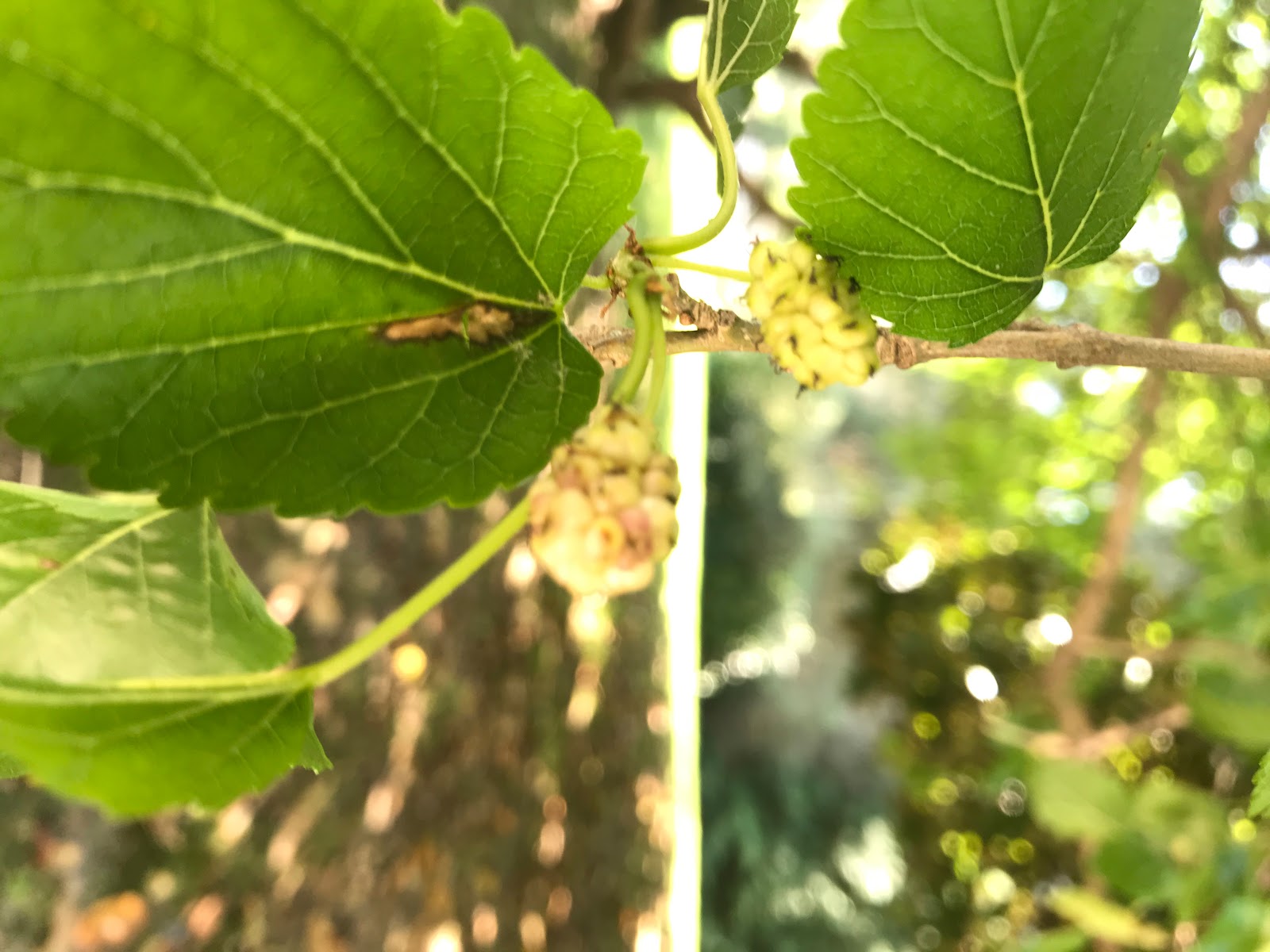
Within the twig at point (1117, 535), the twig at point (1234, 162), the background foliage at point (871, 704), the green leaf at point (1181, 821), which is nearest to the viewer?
the background foliage at point (871, 704)

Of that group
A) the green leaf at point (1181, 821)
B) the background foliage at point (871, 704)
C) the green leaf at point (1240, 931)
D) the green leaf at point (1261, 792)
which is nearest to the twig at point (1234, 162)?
the background foliage at point (871, 704)

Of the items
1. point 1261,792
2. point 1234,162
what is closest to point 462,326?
point 1261,792

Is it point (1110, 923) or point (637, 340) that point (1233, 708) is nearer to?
point (1110, 923)

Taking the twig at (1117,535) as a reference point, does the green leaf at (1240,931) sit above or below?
below

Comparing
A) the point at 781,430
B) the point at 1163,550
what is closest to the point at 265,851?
the point at 1163,550

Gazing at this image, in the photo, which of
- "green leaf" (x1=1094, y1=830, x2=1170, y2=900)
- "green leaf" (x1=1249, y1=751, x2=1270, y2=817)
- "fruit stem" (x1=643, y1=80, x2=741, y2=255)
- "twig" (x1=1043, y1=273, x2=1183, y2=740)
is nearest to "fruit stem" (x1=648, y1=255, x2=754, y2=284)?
"fruit stem" (x1=643, y1=80, x2=741, y2=255)

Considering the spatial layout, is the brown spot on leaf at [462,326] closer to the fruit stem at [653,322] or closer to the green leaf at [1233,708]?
the fruit stem at [653,322]

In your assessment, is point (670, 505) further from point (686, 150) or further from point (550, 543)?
point (686, 150)
